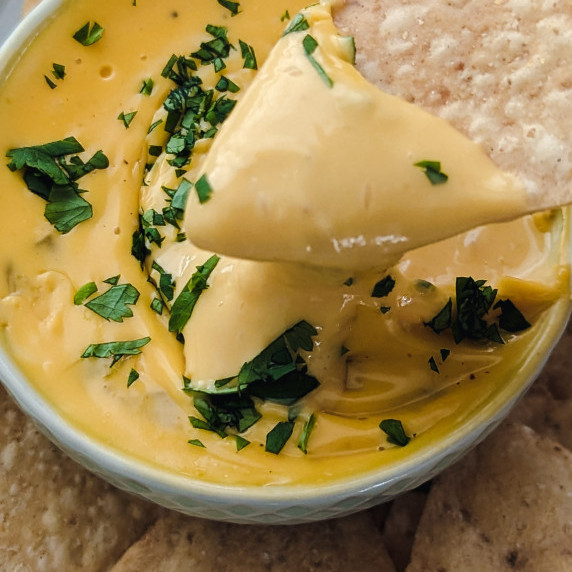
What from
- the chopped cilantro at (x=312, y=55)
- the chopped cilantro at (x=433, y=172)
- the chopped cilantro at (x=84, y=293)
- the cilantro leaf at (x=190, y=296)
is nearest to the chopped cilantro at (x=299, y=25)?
the chopped cilantro at (x=312, y=55)

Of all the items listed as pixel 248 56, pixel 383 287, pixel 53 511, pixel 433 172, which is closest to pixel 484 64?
pixel 433 172

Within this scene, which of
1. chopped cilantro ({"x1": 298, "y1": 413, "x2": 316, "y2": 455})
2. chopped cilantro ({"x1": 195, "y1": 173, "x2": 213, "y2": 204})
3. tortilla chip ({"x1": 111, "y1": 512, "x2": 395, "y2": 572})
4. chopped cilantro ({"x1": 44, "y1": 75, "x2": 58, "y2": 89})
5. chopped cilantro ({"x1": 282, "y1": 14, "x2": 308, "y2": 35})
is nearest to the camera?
chopped cilantro ({"x1": 195, "y1": 173, "x2": 213, "y2": 204})

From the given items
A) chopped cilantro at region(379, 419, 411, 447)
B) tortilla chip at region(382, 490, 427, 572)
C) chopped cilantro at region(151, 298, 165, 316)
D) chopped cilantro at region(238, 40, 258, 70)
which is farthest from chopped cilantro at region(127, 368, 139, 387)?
tortilla chip at region(382, 490, 427, 572)

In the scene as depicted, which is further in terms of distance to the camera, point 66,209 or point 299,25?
point 66,209

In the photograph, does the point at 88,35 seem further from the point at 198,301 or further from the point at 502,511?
the point at 502,511

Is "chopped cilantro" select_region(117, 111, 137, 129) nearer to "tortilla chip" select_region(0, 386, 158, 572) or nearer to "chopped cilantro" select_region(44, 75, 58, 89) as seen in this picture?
"chopped cilantro" select_region(44, 75, 58, 89)

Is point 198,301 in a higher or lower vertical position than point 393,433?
higher
